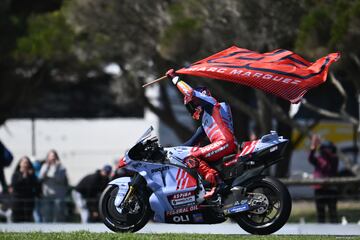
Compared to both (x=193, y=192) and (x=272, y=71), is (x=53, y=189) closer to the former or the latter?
(x=193, y=192)

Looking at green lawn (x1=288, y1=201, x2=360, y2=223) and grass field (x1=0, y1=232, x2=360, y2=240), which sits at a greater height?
grass field (x1=0, y1=232, x2=360, y2=240)

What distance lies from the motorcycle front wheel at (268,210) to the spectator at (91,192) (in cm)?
814

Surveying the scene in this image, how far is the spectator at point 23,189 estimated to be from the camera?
746 inches

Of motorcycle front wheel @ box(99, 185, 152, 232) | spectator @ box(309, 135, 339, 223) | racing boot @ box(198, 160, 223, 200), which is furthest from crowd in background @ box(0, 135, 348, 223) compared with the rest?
racing boot @ box(198, 160, 223, 200)

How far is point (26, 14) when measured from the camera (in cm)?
2778

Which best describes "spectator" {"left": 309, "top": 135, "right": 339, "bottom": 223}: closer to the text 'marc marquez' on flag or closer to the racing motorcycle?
the text 'marc marquez' on flag

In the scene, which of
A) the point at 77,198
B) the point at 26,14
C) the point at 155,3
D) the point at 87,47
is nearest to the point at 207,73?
the point at 77,198

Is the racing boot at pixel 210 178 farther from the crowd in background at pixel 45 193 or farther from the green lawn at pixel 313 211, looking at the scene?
the crowd in background at pixel 45 193

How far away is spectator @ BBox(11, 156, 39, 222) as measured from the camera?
18.9 m

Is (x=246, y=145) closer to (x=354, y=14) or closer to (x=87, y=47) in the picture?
(x=354, y=14)

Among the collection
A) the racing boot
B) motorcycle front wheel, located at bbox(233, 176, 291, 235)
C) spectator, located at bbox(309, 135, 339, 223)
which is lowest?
spectator, located at bbox(309, 135, 339, 223)

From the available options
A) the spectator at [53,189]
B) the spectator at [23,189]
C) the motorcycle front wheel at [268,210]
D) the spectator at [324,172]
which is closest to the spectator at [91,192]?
the spectator at [53,189]

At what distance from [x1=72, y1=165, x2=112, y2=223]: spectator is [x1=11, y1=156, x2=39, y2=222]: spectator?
835 mm

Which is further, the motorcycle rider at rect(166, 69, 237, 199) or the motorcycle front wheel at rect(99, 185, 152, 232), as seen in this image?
the motorcycle front wheel at rect(99, 185, 152, 232)
